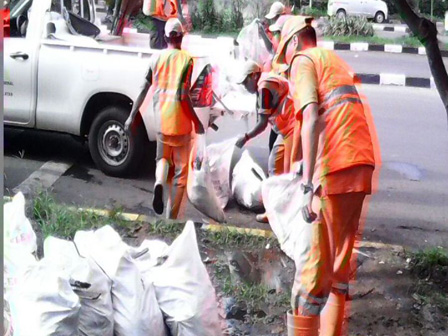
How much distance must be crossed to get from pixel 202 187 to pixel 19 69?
97 centimetres

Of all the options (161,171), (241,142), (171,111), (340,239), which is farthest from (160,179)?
(340,239)

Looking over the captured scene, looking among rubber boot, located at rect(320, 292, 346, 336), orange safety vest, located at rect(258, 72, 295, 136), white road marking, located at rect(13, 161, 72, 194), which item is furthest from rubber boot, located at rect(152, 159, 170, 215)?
rubber boot, located at rect(320, 292, 346, 336)

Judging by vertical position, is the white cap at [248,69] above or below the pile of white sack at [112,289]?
above

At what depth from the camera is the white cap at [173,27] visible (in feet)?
11.5

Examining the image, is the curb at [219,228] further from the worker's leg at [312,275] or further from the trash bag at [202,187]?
the worker's leg at [312,275]

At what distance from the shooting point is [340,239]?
3.32 metres

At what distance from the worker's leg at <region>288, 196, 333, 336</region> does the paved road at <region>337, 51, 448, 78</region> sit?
564mm

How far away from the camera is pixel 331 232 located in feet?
10.9

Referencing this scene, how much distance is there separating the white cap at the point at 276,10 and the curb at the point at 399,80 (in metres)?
0.42

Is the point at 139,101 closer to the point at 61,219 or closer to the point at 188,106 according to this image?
the point at 188,106

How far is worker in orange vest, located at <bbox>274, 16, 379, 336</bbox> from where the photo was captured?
326cm

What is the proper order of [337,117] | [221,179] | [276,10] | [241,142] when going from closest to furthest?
[337,117], [276,10], [241,142], [221,179]

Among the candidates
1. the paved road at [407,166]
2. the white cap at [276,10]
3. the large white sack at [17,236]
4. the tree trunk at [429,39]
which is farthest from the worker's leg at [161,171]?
the tree trunk at [429,39]

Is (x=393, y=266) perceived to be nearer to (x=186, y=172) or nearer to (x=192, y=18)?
(x=186, y=172)
